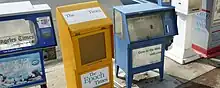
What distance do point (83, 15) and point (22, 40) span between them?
0.51 meters

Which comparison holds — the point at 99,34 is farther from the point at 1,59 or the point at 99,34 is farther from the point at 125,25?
the point at 1,59

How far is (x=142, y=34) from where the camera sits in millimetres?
2525

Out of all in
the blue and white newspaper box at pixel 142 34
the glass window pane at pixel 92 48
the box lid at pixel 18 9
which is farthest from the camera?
the blue and white newspaper box at pixel 142 34

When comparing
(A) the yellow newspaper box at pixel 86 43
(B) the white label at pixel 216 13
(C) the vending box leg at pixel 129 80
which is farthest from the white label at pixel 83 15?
(B) the white label at pixel 216 13

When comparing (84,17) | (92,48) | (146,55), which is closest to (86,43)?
(92,48)

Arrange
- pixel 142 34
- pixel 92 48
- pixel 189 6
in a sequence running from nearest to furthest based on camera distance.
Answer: pixel 92 48, pixel 142 34, pixel 189 6

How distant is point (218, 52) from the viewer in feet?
11.1

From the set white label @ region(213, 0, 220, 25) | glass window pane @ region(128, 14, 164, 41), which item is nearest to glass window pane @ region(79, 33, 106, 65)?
glass window pane @ region(128, 14, 164, 41)

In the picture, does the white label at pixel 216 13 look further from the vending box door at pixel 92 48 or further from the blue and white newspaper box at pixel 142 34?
the vending box door at pixel 92 48

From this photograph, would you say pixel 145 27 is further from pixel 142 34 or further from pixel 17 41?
pixel 17 41

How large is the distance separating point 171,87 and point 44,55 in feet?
4.34

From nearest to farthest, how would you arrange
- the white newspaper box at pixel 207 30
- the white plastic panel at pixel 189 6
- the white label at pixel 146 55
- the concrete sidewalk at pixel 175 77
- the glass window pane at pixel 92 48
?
the glass window pane at pixel 92 48, the white label at pixel 146 55, the concrete sidewalk at pixel 175 77, the white plastic panel at pixel 189 6, the white newspaper box at pixel 207 30

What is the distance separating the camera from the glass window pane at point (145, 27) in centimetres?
248

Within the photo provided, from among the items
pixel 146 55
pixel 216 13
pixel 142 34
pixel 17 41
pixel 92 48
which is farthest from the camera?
pixel 216 13
